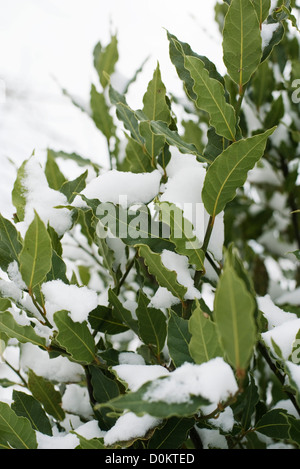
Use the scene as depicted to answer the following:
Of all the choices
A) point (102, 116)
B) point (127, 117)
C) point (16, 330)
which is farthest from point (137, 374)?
point (102, 116)

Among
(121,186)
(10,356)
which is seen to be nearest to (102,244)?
(121,186)

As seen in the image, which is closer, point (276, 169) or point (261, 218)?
point (276, 169)

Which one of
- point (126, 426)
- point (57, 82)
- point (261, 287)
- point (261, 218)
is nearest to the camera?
point (126, 426)

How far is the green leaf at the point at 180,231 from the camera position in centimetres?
57

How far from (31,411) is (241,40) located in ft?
2.00

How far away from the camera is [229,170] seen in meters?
0.58

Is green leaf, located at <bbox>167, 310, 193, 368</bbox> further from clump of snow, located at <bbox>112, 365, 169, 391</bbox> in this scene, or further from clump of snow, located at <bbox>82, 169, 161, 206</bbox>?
clump of snow, located at <bbox>82, 169, 161, 206</bbox>

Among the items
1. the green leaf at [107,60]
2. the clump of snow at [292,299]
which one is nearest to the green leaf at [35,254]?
the green leaf at [107,60]

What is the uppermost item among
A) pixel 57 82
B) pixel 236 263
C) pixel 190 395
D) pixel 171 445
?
pixel 57 82

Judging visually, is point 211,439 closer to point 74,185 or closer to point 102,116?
point 74,185

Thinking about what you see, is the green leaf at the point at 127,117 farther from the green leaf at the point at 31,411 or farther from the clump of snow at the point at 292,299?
the clump of snow at the point at 292,299

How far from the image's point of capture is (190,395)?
1.43 feet

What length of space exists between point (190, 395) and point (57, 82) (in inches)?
33.4

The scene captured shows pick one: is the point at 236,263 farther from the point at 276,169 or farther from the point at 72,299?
the point at 276,169
